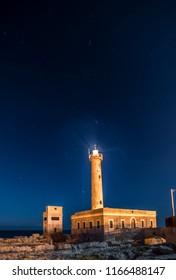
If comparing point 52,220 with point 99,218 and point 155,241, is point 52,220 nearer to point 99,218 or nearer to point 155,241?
point 99,218

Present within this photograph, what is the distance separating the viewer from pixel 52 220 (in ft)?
101

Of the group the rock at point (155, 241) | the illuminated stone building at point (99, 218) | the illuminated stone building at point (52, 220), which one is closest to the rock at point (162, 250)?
the rock at point (155, 241)

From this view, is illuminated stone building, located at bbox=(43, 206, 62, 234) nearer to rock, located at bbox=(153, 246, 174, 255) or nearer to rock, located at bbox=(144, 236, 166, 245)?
rock, located at bbox=(144, 236, 166, 245)

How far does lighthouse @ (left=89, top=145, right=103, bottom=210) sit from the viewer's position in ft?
102

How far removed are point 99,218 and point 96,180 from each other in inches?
210

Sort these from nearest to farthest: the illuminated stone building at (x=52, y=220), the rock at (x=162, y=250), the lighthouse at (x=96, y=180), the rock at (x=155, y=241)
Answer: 1. the rock at (x=162, y=250)
2. the rock at (x=155, y=241)
3. the illuminated stone building at (x=52, y=220)
4. the lighthouse at (x=96, y=180)

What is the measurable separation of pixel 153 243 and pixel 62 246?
555 cm

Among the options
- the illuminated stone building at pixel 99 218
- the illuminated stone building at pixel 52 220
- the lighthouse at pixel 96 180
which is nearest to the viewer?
the illuminated stone building at pixel 99 218

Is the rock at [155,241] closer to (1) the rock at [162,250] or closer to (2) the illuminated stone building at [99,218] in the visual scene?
(1) the rock at [162,250]

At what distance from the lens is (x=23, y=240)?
24.8m

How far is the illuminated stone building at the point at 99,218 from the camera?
26.8m

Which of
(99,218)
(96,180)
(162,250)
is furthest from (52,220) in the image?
(162,250)
